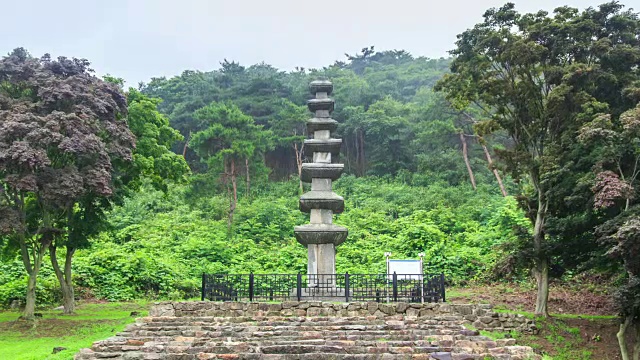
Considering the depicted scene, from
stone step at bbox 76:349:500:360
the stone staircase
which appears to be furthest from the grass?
stone step at bbox 76:349:500:360

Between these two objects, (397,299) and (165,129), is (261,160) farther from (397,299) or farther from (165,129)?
(397,299)

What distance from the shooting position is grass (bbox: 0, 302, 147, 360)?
13.8 meters

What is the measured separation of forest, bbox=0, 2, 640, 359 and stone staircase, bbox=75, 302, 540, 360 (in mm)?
3702

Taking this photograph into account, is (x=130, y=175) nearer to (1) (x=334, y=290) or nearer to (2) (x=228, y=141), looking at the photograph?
(1) (x=334, y=290)

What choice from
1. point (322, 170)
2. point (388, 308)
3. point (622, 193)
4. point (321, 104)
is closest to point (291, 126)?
point (321, 104)

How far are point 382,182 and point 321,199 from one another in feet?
78.3

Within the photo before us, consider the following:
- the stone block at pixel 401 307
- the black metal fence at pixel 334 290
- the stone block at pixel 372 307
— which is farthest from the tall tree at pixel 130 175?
the stone block at pixel 401 307

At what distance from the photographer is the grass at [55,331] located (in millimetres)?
13797

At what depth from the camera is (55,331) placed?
1636 centimetres

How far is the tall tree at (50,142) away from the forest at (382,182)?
58 millimetres

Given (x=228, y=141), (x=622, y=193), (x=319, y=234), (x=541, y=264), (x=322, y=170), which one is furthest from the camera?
(x=228, y=141)

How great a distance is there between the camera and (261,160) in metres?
39.4

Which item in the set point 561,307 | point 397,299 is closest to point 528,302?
point 561,307

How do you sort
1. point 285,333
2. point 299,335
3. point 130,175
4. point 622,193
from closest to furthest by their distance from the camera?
point 622,193
point 299,335
point 285,333
point 130,175
